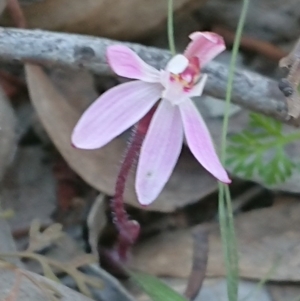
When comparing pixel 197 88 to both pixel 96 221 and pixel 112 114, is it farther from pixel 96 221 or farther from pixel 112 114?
pixel 96 221

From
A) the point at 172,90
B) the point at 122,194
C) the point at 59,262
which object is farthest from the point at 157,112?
the point at 59,262

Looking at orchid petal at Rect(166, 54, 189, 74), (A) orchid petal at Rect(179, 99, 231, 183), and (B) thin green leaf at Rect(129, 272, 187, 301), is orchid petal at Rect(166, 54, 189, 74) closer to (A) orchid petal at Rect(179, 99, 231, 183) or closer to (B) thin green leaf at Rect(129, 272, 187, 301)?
(A) orchid petal at Rect(179, 99, 231, 183)

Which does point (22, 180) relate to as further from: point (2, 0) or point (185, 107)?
point (185, 107)

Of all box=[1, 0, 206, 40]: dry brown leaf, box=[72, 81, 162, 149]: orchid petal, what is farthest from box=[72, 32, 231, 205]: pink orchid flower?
box=[1, 0, 206, 40]: dry brown leaf

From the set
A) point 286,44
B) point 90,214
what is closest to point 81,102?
point 90,214

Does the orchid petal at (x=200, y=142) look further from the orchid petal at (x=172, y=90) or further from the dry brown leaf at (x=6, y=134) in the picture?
the dry brown leaf at (x=6, y=134)

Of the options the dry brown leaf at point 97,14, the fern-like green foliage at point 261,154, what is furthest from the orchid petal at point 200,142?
the dry brown leaf at point 97,14
